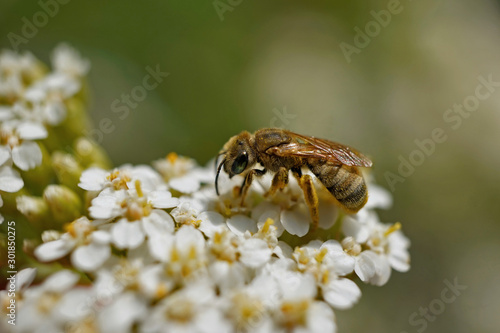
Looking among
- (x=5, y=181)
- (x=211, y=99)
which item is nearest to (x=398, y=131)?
(x=211, y=99)

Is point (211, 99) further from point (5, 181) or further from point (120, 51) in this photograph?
point (5, 181)

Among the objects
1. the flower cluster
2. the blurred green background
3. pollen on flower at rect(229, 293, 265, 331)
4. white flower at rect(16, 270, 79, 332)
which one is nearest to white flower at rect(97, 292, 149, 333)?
the flower cluster

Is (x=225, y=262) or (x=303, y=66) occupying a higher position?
(x=303, y=66)

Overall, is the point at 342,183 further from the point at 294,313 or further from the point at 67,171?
the point at 67,171

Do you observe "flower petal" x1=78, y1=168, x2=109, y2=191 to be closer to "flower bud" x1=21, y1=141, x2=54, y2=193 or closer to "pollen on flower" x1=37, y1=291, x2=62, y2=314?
"flower bud" x1=21, y1=141, x2=54, y2=193

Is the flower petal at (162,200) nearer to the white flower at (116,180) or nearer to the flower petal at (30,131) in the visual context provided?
the white flower at (116,180)

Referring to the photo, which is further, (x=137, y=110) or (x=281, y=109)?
(x=281, y=109)

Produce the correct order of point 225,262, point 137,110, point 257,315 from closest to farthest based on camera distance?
point 257,315 < point 225,262 < point 137,110

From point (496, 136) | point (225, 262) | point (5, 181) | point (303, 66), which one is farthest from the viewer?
point (303, 66)
